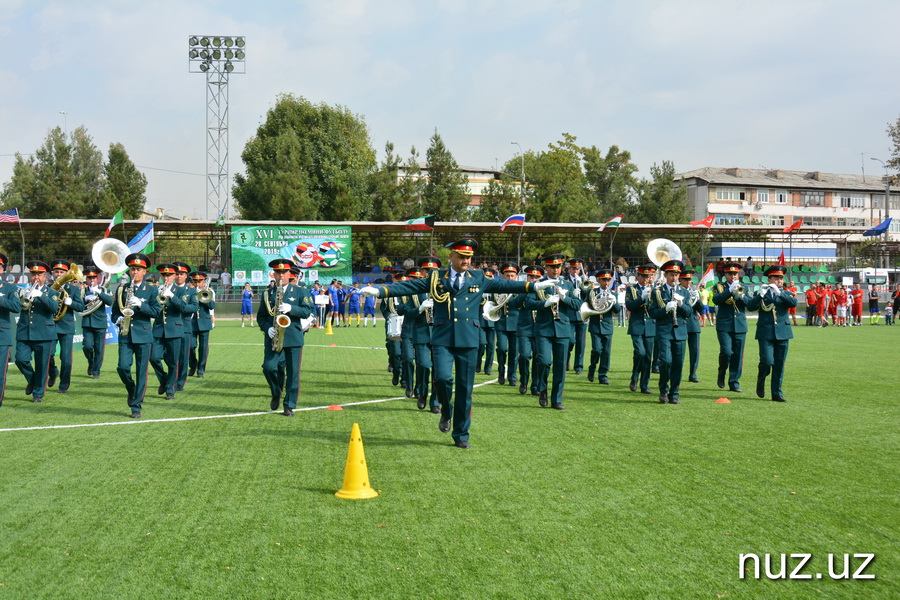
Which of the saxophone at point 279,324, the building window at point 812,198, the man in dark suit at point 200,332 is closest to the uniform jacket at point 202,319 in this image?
the man in dark suit at point 200,332

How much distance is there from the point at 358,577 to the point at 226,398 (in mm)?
8386

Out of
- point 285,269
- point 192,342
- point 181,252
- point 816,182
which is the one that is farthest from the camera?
point 816,182

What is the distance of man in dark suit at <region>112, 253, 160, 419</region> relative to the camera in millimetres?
10617

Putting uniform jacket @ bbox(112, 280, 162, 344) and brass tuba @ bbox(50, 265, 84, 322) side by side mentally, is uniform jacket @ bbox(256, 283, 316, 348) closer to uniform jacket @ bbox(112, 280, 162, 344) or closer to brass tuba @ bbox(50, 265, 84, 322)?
uniform jacket @ bbox(112, 280, 162, 344)

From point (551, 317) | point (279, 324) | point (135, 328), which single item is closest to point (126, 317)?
point (135, 328)

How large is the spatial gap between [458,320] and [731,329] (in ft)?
22.5

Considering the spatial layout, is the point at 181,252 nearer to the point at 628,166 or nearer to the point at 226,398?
the point at 226,398

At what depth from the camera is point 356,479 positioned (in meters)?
6.34

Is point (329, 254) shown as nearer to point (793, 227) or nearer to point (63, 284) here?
point (793, 227)

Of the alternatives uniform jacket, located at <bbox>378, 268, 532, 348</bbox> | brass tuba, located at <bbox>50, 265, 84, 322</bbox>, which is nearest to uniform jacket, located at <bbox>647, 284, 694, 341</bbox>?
uniform jacket, located at <bbox>378, 268, 532, 348</bbox>

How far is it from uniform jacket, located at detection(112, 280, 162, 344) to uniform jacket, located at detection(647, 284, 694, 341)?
7694mm

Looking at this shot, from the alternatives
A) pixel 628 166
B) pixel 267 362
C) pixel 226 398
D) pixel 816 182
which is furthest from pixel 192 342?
pixel 816 182

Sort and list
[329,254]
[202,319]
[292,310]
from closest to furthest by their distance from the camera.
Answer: [292,310] < [202,319] < [329,254]

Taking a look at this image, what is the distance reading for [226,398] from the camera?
40.7 ft
